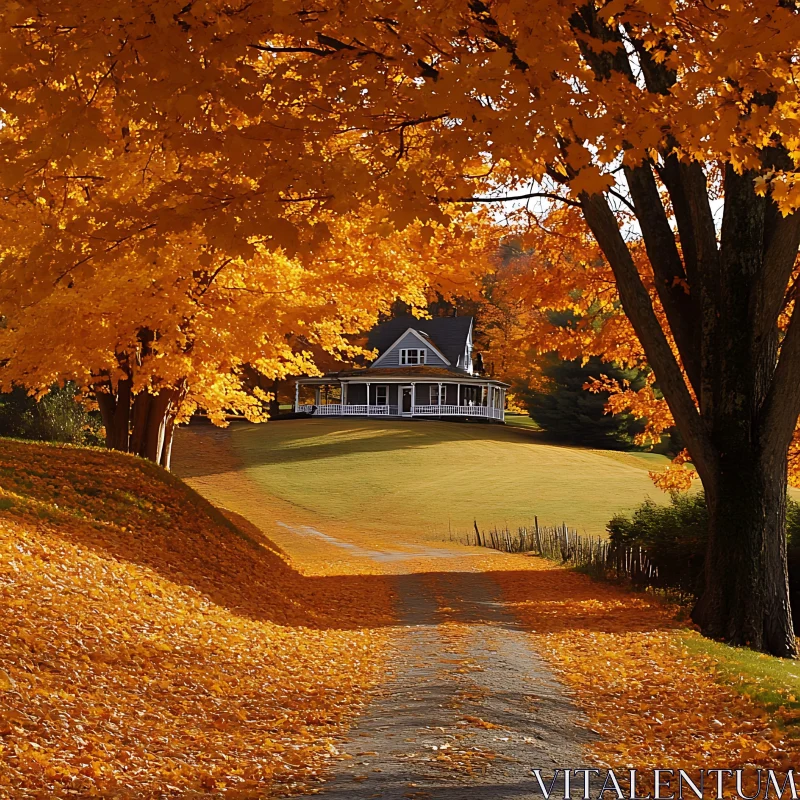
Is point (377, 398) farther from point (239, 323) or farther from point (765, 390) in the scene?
point (765, 390)

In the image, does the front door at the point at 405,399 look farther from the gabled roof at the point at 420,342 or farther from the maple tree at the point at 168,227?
the maple tree at the point at 168,227

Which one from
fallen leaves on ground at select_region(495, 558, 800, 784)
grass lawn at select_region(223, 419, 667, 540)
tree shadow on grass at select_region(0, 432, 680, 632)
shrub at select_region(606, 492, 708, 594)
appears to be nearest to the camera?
fallen leaves on ground at select_region(495, 558, 800, 784)

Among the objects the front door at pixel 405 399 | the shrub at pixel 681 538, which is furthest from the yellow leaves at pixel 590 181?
the front door at pixel 405 399

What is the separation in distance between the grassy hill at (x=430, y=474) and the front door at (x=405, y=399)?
5.11m

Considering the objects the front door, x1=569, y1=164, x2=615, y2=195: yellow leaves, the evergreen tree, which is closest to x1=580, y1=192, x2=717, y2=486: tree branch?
x1=569, y1=164, x2=615, y2=195: yellow leaves

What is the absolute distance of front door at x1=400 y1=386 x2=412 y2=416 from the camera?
6925 centimetres

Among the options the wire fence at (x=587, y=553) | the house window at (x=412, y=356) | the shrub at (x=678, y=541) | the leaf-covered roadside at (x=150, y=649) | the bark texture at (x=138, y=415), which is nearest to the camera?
the leaf-covered roadside at (x=150, y=649)

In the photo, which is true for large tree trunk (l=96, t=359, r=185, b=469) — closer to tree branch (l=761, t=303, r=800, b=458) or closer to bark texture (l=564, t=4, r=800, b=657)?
bark texture (l=564, t=4, r=800, b=657)

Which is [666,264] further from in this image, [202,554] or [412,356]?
[412,356]

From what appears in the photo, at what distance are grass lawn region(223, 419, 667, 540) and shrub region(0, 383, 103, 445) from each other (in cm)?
910

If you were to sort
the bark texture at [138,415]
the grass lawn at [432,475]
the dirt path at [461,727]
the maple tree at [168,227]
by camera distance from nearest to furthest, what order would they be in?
the dirt path at [461,727]
the maple tree at [168,227]
the bark texture at [138,415]
the grass lawn at [432,475]

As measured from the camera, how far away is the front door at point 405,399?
2726 inches

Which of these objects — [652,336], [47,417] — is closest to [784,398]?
[652,336]

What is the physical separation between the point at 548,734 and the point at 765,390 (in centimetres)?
594
